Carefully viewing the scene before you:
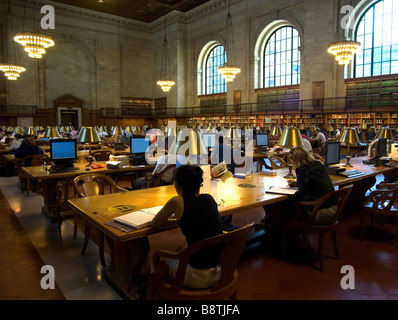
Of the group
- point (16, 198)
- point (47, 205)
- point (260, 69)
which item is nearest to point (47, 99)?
point (260, 69)

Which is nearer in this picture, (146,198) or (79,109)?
(146,198)

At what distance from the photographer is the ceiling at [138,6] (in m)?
18.9

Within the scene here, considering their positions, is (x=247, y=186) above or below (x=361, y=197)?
above

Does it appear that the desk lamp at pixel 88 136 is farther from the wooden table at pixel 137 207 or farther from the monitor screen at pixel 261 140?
the monitor screen at pixel 261 140

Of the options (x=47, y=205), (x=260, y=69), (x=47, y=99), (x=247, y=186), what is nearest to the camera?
(x=247, y=186)

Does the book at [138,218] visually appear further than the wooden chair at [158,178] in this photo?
No

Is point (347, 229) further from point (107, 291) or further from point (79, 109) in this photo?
point (79, 109)

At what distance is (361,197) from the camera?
17.3ft

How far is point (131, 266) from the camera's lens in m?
2.42

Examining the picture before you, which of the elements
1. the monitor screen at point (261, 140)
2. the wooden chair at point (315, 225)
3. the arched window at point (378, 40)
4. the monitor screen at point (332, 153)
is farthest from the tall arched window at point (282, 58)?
the wooden chair at point (315, 225)

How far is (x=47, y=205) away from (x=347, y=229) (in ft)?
13.8

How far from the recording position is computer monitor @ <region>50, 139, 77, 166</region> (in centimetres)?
461

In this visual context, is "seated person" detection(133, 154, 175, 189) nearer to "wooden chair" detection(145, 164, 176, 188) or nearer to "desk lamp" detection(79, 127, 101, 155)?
"wooden chair" detection(145, 164, 176, 188)

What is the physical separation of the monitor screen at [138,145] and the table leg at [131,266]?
312 cm
